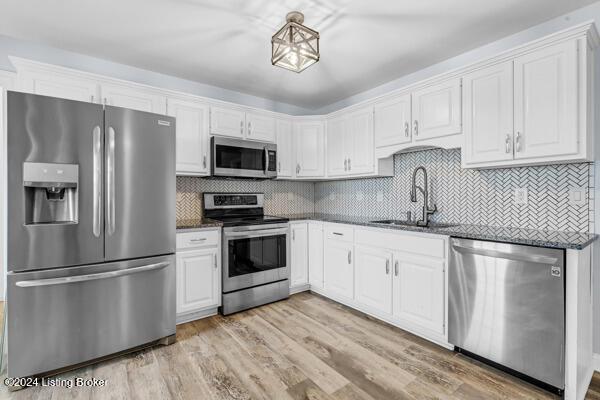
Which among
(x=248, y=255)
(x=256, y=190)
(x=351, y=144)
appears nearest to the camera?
(x=248, y=255)

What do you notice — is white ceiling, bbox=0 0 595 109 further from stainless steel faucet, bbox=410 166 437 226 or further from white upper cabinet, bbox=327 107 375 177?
stainless steel faucet, bbox=410 166 437 226

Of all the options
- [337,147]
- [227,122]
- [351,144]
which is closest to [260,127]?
[227,122]

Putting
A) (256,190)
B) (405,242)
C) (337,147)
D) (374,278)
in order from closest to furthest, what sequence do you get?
(405,242), (374,278), (337,147), (256,190)

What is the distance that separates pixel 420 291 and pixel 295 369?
47.6 inches

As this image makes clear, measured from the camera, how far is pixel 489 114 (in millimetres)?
2211

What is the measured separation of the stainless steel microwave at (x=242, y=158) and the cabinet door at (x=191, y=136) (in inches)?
4.1

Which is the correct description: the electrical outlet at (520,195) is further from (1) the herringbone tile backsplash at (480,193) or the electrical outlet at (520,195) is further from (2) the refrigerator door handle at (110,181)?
(2) the refrigerator door handle at (110,181)

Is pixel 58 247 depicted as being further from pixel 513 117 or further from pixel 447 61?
pixel 447 61

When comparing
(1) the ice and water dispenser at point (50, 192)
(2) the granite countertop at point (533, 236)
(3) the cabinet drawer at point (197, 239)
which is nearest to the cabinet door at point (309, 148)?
(3) the cabinet drawer at point (197, 239)

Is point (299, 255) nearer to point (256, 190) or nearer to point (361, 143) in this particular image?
point (256, 190)

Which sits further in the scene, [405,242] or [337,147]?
[337,147]

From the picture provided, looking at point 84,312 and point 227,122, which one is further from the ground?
point 227,122

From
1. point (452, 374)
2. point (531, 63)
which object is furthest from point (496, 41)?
point (452, 374)

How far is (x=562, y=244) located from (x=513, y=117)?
983 mm
